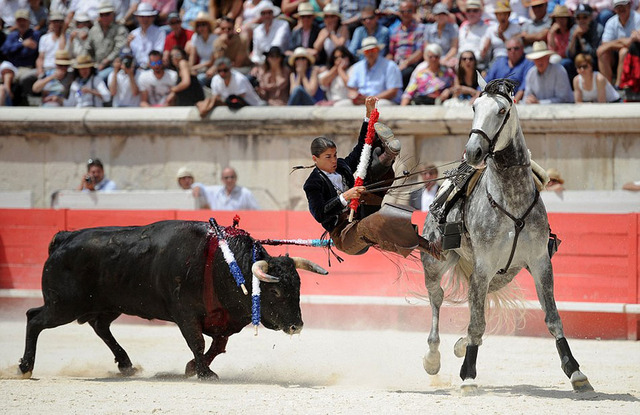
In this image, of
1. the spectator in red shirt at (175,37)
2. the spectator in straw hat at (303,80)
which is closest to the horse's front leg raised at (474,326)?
the spectator in straw hat at (303,80)

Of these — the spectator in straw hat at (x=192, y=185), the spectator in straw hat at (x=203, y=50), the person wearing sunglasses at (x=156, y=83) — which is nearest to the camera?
the spectator in straw hat at (x=192, y=185)

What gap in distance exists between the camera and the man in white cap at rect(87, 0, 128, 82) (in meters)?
14.4

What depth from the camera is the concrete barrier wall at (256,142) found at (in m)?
11.7

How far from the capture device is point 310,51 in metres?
13.1

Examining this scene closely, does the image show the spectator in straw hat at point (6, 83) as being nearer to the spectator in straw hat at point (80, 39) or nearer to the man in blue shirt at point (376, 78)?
the spectator in straw hat at point (80, 39)

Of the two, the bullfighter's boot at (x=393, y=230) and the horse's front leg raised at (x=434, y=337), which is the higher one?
the bullfighter's boot at (x=393, y=230)

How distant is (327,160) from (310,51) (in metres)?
6.09

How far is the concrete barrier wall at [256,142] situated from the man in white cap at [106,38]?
0.98m

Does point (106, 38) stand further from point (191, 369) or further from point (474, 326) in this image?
point (474, 326)

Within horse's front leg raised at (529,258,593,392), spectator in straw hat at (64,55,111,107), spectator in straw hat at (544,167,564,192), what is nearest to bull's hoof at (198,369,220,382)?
horse's front leg raised at (529,258,593,392)

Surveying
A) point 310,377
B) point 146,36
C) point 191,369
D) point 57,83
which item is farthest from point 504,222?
point 57,83

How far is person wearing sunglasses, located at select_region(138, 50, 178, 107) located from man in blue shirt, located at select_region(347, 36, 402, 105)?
2.57m

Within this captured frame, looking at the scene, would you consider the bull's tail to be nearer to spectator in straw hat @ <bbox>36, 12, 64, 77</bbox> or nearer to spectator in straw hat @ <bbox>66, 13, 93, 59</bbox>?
spectator in straw hat @ <bbox>66, 13, 93, 59</bbox>

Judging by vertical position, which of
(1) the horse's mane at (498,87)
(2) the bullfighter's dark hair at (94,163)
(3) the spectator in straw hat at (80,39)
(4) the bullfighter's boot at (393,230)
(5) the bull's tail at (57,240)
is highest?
(3) the spectator in straw hat at (80,39)
